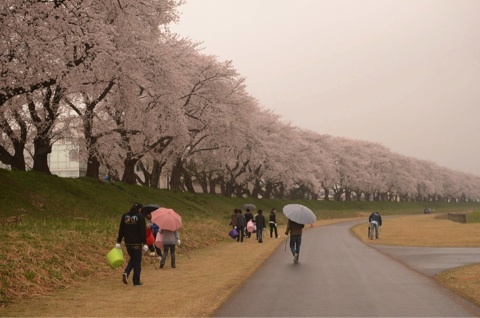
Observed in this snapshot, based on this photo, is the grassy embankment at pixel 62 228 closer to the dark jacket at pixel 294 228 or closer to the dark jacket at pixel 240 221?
the dark jacket at pixel 240 221

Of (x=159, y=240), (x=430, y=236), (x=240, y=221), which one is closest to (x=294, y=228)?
(x=159, y=240)

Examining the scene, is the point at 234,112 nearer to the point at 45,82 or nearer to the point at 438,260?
the point at 45,82

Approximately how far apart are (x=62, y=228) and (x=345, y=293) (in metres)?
11.1

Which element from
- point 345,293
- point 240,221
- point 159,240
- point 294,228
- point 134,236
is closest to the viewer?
point 345,293

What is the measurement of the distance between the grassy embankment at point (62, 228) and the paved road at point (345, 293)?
4.53 m

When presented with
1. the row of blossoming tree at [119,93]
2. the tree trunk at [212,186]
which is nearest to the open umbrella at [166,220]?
the row of blossoming tree at [119,93]

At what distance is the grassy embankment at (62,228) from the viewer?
12.6 meters

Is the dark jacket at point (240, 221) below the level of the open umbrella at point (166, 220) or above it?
below

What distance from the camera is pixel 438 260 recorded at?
19.1 m

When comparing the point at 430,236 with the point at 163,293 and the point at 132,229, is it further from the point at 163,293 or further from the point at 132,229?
the point at 163,293

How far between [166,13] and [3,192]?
1337 cm

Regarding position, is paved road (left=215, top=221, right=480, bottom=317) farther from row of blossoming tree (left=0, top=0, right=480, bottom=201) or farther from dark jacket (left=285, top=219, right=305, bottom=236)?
row of blossoming tree (left=0, top=0, right=480, bottom=201)

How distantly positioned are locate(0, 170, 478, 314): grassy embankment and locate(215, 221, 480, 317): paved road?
453 centimetres

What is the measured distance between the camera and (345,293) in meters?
11.5
